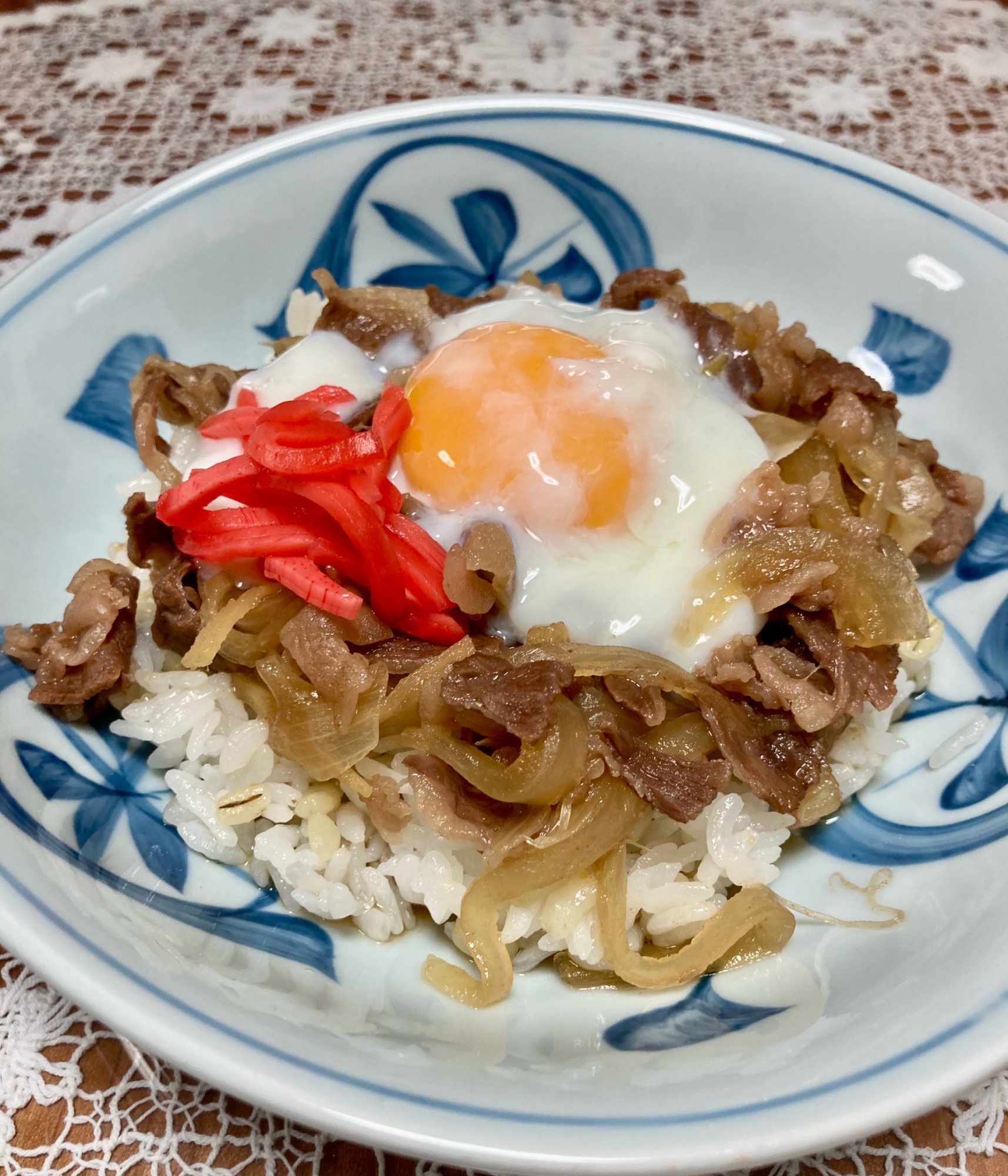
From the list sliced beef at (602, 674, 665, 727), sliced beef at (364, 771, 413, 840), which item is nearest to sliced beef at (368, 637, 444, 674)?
sliced beef at (364, 771, 413, 840)

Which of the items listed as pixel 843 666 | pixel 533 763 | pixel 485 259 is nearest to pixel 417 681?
pixel 533 763

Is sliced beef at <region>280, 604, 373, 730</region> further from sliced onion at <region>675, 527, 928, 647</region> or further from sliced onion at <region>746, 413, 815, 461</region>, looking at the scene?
sliced onion at <region>746, 413, 815, 461</region>

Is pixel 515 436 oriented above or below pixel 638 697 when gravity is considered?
above

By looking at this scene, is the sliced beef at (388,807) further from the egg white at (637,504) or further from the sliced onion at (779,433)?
the sliced onion at (779,433)

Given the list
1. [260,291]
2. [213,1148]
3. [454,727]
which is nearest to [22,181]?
[260,291]

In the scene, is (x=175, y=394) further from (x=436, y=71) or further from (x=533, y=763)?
(x=436, y=71)

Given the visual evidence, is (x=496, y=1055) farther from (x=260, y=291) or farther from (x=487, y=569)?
(x=260, y=291)
